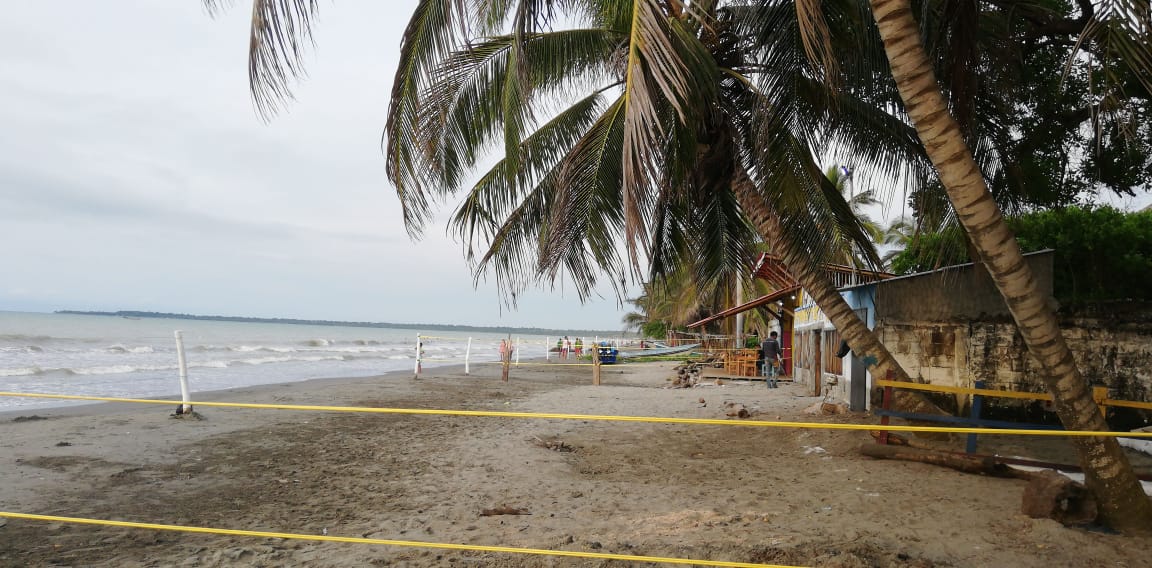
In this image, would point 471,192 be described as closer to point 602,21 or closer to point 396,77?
point 602,21

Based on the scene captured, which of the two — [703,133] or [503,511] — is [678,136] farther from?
[503,511]

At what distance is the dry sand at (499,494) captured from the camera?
3957 millimetres

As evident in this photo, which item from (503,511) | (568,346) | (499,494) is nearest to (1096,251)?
(499,494)

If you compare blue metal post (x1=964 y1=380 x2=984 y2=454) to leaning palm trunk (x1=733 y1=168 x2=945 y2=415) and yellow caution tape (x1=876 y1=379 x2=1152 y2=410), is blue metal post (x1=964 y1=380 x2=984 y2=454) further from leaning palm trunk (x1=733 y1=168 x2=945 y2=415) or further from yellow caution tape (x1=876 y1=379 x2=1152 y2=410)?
leaning palm trunk (x1=733 y1=168 x2=945 y2=415)

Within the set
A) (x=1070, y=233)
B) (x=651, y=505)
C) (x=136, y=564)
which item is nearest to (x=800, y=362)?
(x=1070, y=233)

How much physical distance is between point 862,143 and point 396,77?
493cm

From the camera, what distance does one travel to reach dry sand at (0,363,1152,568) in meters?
3.96

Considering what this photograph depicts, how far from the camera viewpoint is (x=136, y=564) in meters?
3.81

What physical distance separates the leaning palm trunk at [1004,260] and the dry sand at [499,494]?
303 millimetres

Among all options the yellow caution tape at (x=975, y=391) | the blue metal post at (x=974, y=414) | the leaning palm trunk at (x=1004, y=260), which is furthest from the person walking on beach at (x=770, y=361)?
the leaning palm trunk at (x=1004, y=260)

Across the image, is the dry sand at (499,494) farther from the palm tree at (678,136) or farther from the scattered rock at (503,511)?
the palm tree at (678,136)

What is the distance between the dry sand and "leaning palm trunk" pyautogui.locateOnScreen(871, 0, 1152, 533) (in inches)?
11.9

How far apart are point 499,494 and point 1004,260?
155 inches

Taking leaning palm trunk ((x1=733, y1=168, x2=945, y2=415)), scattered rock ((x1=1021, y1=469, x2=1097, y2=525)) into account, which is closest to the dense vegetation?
leaning palm trunk ((x1=733, y1=168, x2=945, y2=415))
